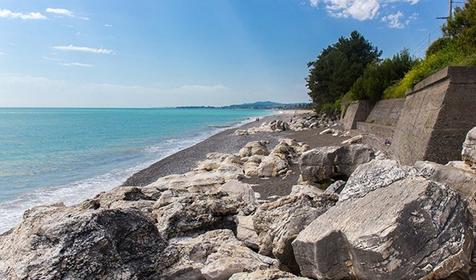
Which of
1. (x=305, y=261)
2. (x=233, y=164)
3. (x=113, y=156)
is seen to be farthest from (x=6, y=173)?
(x=305, y=261)

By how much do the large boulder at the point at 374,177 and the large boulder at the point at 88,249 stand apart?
2.64 metres

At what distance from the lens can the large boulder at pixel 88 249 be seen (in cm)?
477

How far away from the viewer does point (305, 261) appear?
4.95 m

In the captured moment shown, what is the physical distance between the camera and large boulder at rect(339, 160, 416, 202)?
560cm

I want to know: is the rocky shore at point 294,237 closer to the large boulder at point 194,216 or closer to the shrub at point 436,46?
the large boulder at point 194,216

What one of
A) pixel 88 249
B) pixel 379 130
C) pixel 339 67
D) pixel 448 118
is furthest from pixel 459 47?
pixel 339 67

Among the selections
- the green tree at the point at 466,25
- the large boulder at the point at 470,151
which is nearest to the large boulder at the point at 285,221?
the large boulder at the point at 470,151

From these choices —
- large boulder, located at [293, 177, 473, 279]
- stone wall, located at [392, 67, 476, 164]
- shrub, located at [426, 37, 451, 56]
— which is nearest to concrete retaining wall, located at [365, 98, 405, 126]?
shrub, located at [426, 37, 451, 56]

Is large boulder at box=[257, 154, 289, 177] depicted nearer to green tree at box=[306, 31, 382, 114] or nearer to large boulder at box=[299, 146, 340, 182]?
large boulder at box=[299, 146, 340, 182]

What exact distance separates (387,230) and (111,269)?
3.07m

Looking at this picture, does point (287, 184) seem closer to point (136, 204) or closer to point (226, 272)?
point (136, 204)

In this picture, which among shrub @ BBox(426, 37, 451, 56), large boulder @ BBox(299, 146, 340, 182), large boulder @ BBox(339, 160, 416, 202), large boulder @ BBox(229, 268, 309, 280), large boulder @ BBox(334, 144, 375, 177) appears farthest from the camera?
shrub @ BBox(426, 37, 451, 56)

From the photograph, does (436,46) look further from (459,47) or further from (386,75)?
(459,47)

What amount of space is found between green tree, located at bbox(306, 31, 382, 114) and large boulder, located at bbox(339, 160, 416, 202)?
124ft
